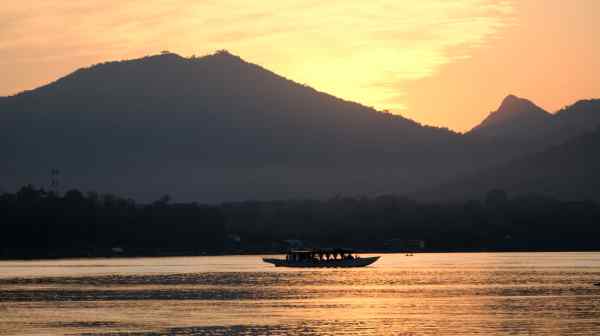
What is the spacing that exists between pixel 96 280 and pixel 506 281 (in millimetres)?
46971

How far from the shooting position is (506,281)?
133000mm

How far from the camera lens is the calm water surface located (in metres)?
81.0

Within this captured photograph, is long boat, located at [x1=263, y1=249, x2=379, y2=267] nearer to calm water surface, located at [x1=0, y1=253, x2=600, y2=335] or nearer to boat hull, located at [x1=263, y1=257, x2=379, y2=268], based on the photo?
boat hull, located at [x1=263, y1=257, x2=379, y2=268]

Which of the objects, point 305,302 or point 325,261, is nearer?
point 305,302

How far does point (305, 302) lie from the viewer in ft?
340

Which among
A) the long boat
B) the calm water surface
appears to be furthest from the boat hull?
the calm water surface

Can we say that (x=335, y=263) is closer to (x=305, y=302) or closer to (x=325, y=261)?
(x=325, y=261)

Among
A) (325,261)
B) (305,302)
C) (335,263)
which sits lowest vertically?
(305,302)

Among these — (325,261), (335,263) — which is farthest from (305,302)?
(325,261)

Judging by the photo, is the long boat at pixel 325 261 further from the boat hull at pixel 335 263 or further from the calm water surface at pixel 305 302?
the calm water surface at pixel 305 302

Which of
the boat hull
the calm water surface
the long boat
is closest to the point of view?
the calm water surface

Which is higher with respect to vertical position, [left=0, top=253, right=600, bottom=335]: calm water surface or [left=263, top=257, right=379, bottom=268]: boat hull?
[left=263, top=257, right=379, bottom=268]: boat hull

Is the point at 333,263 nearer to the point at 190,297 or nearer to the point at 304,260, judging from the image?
the point at 304,260

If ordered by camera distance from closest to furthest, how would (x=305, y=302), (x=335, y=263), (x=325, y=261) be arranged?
(x=305, y=302)
(x=335, y=263)
(x=325, y=261)
